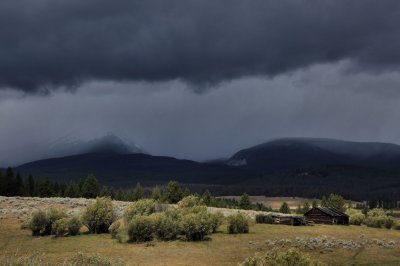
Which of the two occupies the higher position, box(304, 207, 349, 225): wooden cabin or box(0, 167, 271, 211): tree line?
box(0, 167, 271, 211): tree line

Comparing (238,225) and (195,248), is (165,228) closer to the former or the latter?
(195,248)

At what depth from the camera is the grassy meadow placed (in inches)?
2367

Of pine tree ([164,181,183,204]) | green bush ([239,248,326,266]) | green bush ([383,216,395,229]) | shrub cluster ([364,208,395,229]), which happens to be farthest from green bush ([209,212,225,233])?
pine tree ([164,181,183,204])

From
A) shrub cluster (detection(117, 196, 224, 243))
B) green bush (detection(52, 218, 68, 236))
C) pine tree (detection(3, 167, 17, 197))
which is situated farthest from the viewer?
pine tree (detection(3, 167, 17, 197))

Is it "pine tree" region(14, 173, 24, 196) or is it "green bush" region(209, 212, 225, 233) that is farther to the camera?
"pine tree" region(14, 173, 24, 196)

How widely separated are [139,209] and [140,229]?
11.5m

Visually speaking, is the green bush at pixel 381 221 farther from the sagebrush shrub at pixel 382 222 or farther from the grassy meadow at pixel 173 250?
the grassy meadow at pixel 173 250

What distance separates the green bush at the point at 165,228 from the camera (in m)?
76.6

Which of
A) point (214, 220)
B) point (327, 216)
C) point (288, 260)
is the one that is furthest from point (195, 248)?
point (327, 216)

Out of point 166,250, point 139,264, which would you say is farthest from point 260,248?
point 139,264

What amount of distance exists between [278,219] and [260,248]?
3976 centimetres

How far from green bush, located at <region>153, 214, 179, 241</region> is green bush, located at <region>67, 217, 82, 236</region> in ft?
42.6

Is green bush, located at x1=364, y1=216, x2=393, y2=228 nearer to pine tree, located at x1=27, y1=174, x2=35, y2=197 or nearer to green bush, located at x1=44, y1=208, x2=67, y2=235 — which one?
green bush, located at x1=44, y1=208, x2=67, y2=235

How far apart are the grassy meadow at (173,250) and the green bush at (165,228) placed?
6.70 feet
